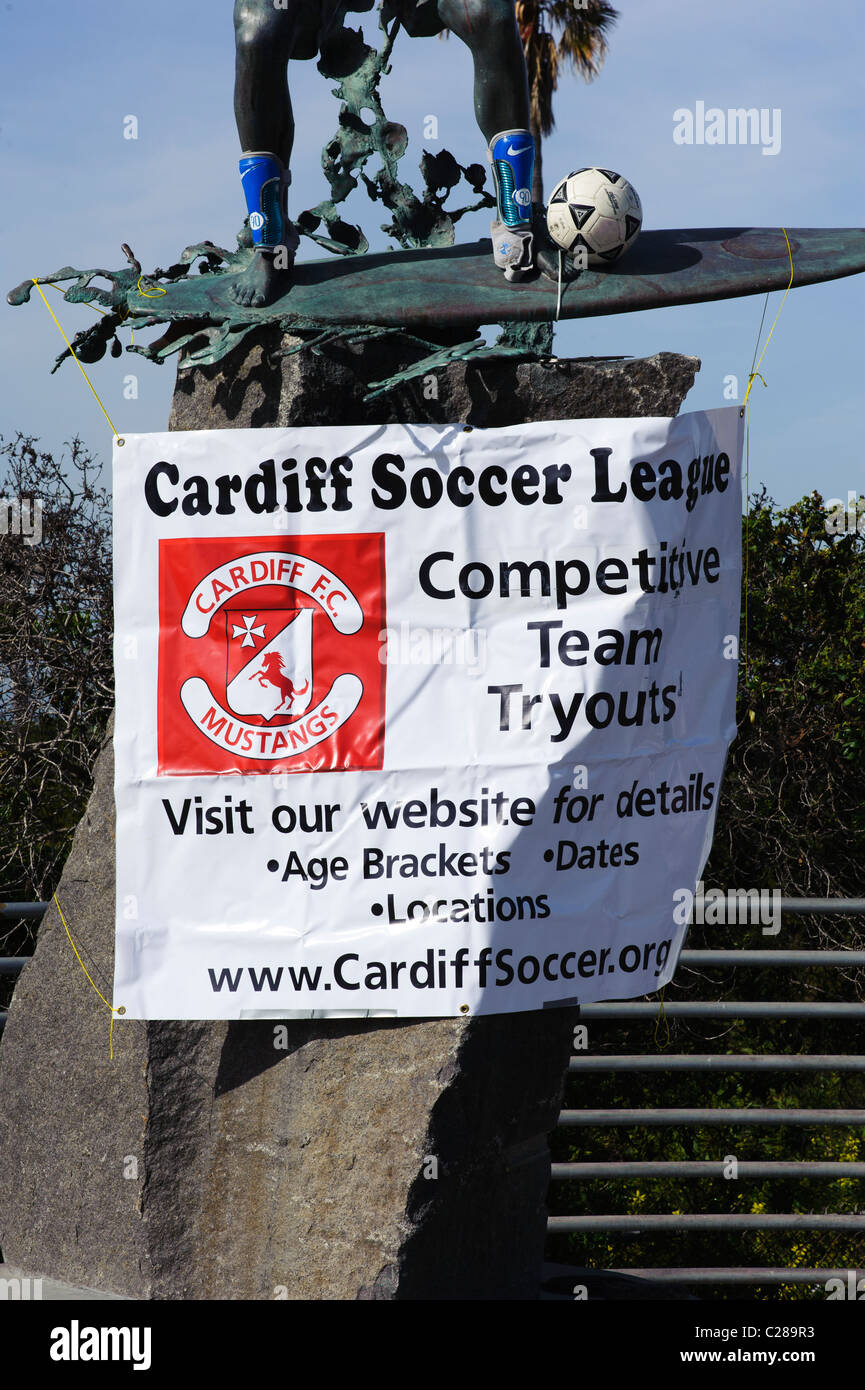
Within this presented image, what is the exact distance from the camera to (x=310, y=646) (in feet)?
12.1

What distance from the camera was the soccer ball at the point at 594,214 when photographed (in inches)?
157

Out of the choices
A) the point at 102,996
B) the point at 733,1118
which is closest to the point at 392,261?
the point at 102,996

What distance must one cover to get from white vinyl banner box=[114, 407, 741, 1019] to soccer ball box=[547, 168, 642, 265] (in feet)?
2.08

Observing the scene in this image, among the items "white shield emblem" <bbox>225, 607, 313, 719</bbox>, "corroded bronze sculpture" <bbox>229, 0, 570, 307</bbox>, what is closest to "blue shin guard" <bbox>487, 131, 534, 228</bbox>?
"corroded bronze sculpture" <bbox>229, 0, 570, 307</bbox>

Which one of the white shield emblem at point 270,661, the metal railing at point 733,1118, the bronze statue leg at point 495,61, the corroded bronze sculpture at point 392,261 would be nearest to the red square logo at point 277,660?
the white shield emblem at point 270,661

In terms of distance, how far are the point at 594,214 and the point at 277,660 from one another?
159 cm

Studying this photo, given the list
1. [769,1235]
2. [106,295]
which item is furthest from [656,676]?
[769,1235]

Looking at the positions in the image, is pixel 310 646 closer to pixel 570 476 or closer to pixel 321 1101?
pixel 570 476

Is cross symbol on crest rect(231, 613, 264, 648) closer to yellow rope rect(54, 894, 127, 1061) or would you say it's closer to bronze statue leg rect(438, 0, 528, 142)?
yellow rope rect(54, 894, 127, 1061)

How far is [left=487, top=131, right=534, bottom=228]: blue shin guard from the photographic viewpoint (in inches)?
157

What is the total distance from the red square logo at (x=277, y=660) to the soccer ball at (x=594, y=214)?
1.12 m

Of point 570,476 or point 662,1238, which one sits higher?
point 570,476

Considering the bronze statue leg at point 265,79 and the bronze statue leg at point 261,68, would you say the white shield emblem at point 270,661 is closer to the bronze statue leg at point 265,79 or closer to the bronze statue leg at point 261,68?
the bronze statue leg at point 265,79

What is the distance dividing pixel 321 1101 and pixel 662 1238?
507 centimetres
